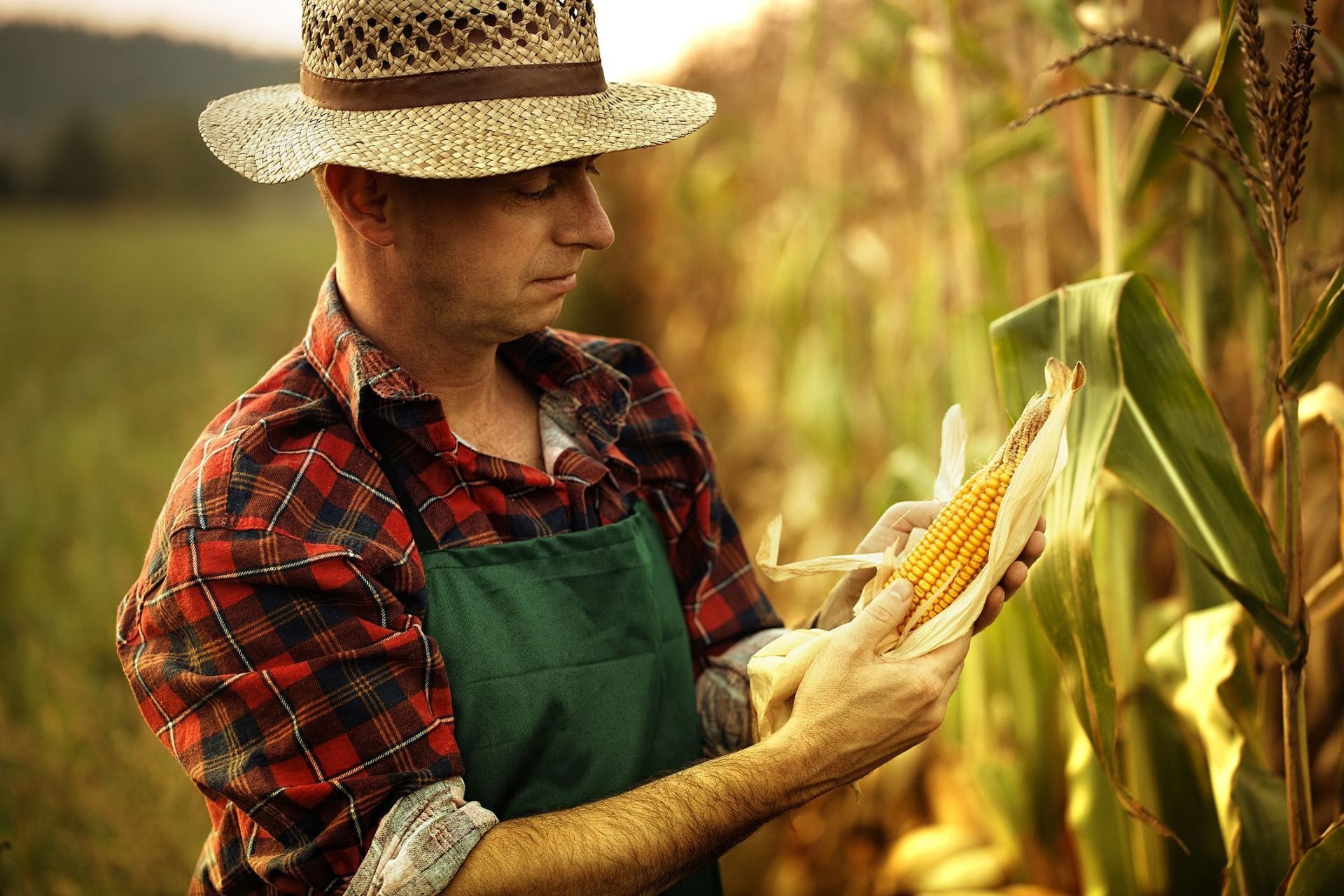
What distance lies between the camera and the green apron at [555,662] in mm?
1228

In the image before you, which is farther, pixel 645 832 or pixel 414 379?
pixel 414 379

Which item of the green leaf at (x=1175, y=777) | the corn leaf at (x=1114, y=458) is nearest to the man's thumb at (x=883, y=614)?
the corn leaf at (x=1114, y=458)

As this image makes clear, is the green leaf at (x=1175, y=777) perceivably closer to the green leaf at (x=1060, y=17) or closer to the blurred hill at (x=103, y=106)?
the green leaf at (x=1060, y=17)

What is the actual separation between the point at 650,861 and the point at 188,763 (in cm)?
51

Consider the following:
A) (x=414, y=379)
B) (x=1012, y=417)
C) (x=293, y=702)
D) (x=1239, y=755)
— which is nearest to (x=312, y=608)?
(x=293, y=702)

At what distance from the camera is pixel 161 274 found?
464cm

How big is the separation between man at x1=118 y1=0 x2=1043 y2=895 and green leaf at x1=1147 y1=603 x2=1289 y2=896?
0.56 meters

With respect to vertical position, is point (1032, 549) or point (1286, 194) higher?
point (1286, 194)

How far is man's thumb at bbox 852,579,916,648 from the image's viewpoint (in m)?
1.16

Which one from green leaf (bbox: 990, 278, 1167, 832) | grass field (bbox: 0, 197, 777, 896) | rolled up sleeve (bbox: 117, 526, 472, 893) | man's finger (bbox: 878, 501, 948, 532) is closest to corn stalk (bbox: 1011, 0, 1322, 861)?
green leaf (bbox: 990, 278, 1167, 832)

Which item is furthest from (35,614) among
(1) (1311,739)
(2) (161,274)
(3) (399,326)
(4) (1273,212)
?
(1) (1311,739)

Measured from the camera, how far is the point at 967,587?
3.97 feet

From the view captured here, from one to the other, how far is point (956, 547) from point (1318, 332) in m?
0.46

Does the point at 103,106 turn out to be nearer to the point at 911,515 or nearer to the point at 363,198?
the point at 363,198
